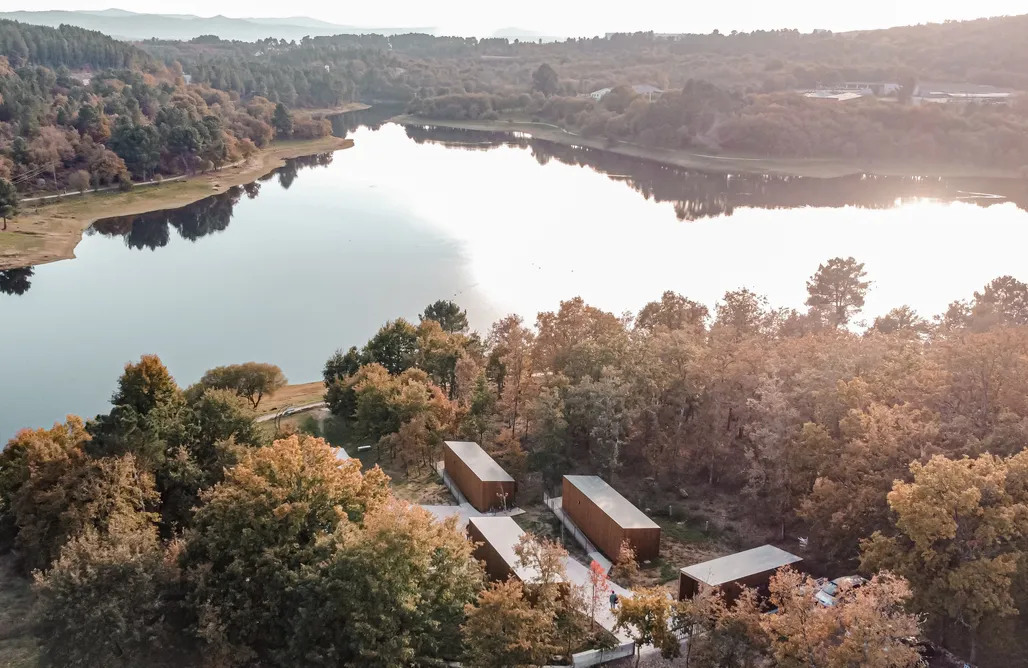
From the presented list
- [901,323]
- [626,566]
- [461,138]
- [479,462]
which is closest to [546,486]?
[479,462]

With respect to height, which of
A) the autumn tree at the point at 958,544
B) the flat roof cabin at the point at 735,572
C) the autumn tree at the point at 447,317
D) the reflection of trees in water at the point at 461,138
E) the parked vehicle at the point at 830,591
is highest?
the autumn tree at the point at 958,544

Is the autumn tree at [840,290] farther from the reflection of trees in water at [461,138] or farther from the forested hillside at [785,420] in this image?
the reflection of trees in water at [461,138]

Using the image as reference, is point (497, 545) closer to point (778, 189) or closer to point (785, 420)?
point (785, 420)

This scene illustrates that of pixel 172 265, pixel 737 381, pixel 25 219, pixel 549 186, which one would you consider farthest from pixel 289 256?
pixel 737 381

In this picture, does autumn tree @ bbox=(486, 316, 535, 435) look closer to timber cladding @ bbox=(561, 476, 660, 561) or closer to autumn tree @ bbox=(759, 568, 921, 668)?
timber cladding @ bbox=(561, 476, 660, 561)

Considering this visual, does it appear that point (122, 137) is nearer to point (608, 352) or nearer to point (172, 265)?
point (172, 265)

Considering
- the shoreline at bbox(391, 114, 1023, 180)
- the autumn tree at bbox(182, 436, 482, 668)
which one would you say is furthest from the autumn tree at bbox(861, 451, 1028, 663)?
the shoreline at bbox(391, 114, 1023, 180)

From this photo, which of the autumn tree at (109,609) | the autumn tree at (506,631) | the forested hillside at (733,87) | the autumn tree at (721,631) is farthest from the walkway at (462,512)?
the forested hillside at (733,87)
